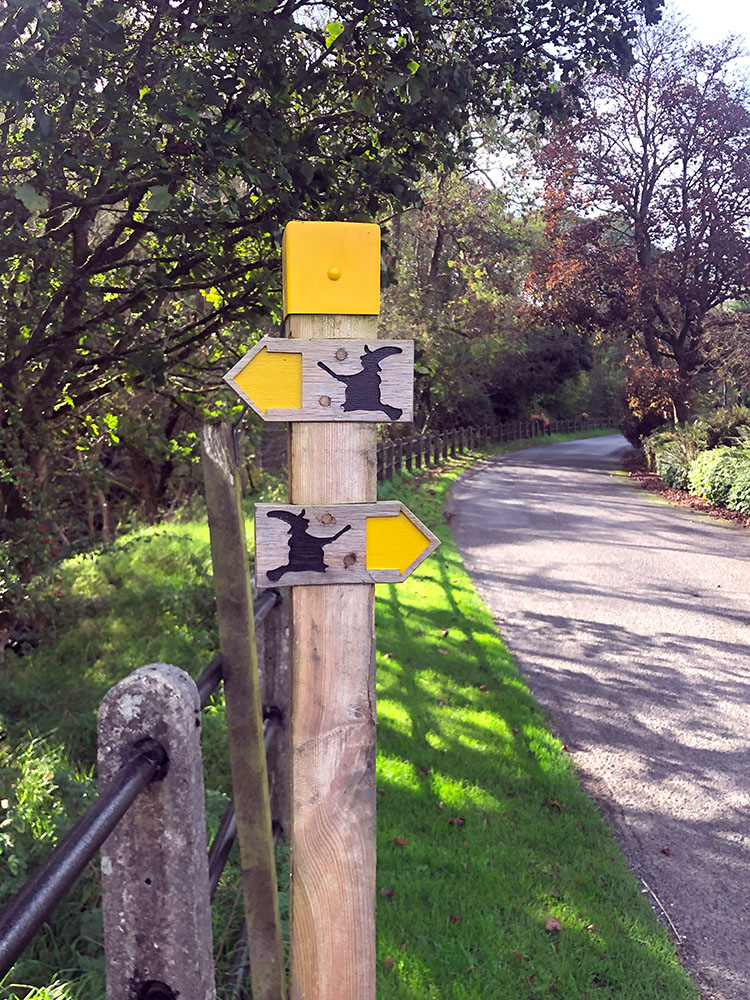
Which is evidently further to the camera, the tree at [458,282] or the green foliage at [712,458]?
the tree at [458,282]

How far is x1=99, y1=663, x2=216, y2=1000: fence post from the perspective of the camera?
1.39 meters

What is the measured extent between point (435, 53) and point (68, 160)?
215 centimetres

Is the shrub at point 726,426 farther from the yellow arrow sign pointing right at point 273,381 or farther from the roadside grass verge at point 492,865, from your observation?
the yellow arrow sign pointing right at point 273,381

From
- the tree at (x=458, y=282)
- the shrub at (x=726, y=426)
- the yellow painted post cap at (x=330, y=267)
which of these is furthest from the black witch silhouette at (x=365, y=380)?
the shrub at (x=726, y=426)

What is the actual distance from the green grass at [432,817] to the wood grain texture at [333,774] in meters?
0.66

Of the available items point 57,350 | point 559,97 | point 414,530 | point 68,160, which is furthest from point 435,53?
point 414,530

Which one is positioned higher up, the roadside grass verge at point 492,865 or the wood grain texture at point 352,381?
the wood grain texture at point 352,381

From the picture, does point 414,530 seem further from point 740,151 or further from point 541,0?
point 740,151

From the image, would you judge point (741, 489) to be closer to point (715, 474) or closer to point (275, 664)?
point (715, 474)

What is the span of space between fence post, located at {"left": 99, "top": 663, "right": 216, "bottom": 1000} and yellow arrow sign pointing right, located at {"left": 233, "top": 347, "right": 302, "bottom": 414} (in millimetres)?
815

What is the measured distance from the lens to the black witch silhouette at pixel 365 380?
81.7 inches

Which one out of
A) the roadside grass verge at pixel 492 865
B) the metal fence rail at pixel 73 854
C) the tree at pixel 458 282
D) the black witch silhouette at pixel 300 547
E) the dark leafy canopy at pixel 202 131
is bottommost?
the roadside grass verge at pixel 492 865

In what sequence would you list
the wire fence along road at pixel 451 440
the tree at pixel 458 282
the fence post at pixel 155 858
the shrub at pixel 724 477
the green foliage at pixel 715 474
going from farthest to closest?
the tree at pixel 458 282 → the wire fence along road at pixel 451 440 → the green foliage at pixel 715 474 → the shrub at pixel 724 477 → the fence post at pixel 155 858

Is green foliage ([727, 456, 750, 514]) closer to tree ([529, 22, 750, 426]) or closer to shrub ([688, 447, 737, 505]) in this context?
shrub ([688, 447, 737, 505])
